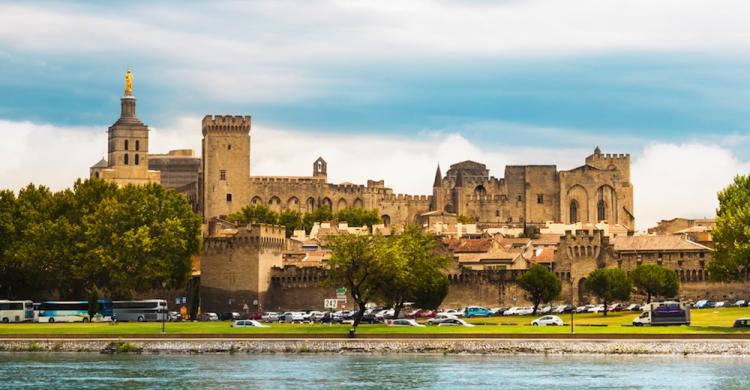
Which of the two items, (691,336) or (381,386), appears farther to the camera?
(691,336)

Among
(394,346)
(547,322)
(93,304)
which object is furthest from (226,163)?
(394,346)

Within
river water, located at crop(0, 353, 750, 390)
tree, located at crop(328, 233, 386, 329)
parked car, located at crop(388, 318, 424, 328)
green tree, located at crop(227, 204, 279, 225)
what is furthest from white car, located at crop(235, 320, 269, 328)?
green tree, located at crop(227, 204, 279, 225)

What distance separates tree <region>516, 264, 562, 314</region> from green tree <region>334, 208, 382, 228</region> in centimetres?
6140

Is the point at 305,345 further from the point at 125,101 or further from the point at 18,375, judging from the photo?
the point at 125,101

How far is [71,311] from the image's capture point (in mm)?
113062

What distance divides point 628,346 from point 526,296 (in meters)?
36.1

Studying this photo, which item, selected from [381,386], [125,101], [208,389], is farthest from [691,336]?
[125,101]

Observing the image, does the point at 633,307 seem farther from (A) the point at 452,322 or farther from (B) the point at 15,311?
(B) the point at 15,311

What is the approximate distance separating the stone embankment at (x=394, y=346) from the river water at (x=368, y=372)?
1.06 meters

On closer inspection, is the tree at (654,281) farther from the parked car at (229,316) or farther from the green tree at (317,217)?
the green tree at (317,217)

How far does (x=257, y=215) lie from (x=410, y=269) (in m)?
75.3

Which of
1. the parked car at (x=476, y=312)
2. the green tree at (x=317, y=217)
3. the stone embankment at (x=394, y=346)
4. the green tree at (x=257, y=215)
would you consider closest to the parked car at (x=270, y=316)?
the parked car at (x=476, y=312)

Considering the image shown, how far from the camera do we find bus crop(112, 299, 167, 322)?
11262cm

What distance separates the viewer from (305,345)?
90.0 meters
